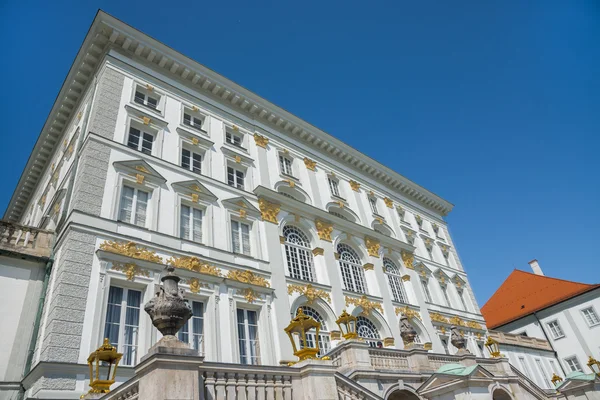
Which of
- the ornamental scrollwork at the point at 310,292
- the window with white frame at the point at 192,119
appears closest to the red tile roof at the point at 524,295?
the ornamental scrollwork at the point at 310,292

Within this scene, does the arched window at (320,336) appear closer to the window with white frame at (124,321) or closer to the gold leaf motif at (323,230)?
the gold leaf motif at (323,230)

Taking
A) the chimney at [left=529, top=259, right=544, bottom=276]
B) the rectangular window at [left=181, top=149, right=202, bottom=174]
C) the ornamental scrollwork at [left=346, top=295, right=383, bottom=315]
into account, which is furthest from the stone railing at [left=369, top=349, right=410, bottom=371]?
the chimney at [left=529, top=259, right=544, bottom=276]

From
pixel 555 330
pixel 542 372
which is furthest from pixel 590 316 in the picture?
pixel 542 372

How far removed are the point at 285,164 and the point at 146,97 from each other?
955cm

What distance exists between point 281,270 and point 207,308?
4.96m

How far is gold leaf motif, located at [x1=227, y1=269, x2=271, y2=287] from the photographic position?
1791 cm

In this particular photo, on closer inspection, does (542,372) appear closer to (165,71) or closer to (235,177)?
(235,177)

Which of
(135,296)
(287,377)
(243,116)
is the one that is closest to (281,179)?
(243,116)

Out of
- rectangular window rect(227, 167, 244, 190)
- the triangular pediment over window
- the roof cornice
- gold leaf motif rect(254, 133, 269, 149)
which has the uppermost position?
the roof cornice

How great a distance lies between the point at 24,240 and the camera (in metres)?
15.8

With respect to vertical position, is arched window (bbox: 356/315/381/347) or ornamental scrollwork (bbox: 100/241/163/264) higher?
ornamental scrollwork (bbox: 100/241/163/264)

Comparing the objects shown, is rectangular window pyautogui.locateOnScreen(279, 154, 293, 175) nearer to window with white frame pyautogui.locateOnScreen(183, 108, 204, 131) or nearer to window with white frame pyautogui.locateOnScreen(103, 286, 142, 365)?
window with white frame pyautogui.locateOnScreen(183, 108, 204, 131)

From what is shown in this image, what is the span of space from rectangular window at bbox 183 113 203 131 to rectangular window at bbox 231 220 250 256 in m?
6.18

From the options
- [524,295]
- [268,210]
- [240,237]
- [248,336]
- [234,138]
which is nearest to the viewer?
[248,336]
